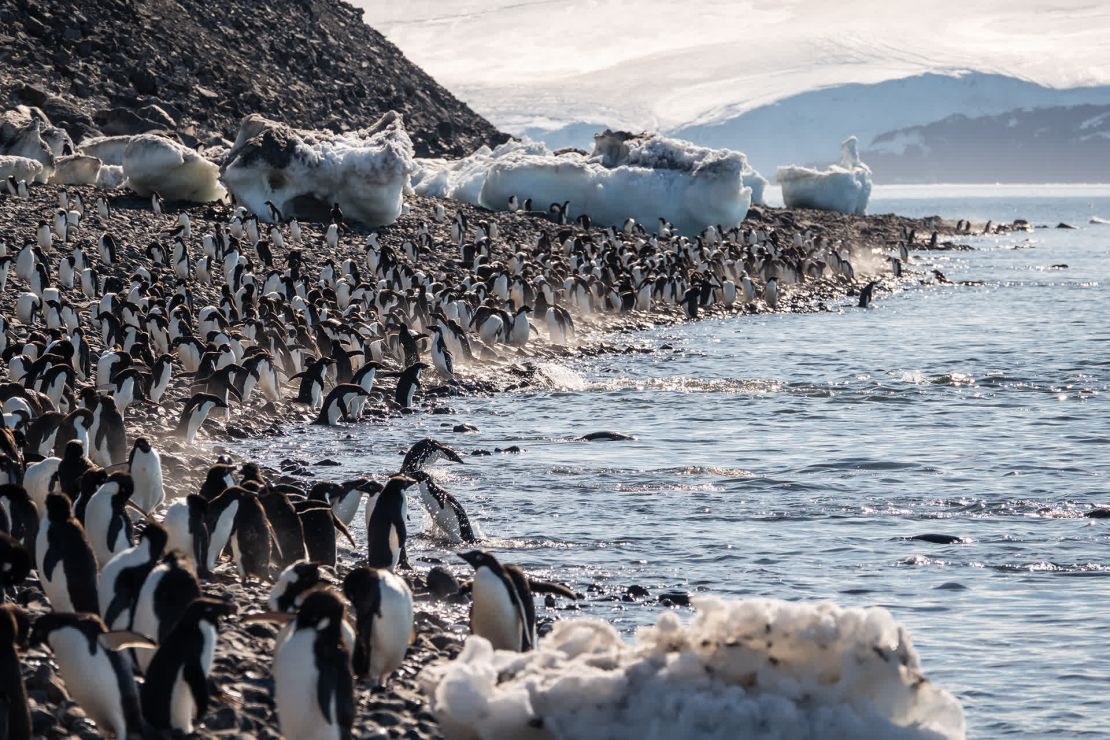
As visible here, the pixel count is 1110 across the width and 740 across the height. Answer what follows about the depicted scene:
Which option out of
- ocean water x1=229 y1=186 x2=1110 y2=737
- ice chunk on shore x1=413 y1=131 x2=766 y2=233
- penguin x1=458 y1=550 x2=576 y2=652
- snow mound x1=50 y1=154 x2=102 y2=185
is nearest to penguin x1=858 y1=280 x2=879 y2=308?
ice chunk on shore x1=413 y1=131 x2=766 y2=233

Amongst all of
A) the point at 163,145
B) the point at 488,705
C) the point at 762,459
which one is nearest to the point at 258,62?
the point at 163,145

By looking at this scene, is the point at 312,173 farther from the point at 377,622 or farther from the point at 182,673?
the point at 182,673

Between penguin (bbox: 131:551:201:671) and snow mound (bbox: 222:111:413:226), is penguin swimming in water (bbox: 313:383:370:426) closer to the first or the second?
penguin (bbox: 131:551:201:671)

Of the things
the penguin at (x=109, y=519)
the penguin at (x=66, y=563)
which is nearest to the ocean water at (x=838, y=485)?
the penguin at (x=109, y=519)

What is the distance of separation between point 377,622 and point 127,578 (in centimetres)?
104

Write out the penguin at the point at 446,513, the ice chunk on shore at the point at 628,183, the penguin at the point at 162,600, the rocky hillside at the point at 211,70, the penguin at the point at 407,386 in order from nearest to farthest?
the penguin at the point at 162,600 < the penguin at the point at 446,513 < the penguin at the point at 407,386 < the ice chunk on shore at the point at 628,183 < the rocky hillside at the point at 211,70

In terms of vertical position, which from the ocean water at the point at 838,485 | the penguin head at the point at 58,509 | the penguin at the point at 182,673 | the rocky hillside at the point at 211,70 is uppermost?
the rocky hillside at the point at 211,70

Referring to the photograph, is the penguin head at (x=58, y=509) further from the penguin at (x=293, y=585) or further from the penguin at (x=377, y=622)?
the penguin at (x=377, y=622)

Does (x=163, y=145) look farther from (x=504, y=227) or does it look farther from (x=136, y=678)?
(x=136, y=678)

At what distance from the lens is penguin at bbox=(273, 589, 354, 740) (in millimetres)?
5168

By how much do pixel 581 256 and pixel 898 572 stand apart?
17253 mm

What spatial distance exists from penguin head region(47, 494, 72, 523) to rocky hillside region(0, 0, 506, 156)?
96.1 feet

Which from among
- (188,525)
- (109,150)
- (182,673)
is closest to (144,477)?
(188,525)

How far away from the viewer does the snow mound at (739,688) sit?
509 cm
